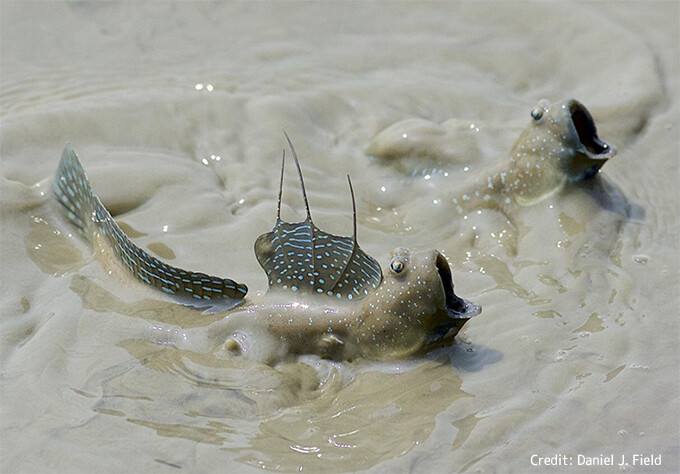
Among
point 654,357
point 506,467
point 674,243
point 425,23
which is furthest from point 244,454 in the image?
point 425,23

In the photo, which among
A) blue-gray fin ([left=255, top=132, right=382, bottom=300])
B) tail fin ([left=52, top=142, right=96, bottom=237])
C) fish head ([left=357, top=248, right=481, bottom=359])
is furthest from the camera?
tail fin ([left=52, top=142, right=96, bottom=237])

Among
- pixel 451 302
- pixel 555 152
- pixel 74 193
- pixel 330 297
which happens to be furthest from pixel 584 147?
pixel 74 193

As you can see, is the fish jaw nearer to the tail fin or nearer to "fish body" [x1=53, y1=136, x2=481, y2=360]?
"fish body" [x1=53, y1=136, x2=481, y2=360]

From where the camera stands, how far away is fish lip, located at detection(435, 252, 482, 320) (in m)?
3.26

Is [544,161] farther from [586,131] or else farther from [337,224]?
[337,224]

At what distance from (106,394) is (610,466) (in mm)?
1699

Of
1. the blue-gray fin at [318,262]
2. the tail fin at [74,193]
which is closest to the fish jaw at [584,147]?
the blue-gray fin at [318,262]

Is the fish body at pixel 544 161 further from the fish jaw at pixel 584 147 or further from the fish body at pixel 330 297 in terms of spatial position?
the fish body at pixel 330 297

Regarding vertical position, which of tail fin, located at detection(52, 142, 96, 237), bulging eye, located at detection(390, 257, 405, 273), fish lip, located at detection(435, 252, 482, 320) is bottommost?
fish lip, located at detection(435, 252, 482, 320)

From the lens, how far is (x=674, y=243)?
4.21 m

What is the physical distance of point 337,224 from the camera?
427cm

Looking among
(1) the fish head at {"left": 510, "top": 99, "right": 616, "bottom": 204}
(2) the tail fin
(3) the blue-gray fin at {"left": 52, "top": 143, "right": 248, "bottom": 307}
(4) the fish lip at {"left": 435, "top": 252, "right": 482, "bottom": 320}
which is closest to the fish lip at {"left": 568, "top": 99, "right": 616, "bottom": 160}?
(1) the fish head at {"left": 510, "top": 99, "right": 616, "bottom": 204}

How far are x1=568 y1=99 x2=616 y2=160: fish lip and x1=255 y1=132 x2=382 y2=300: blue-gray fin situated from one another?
1.51 m

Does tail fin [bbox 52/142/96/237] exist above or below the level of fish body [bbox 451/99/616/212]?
above
